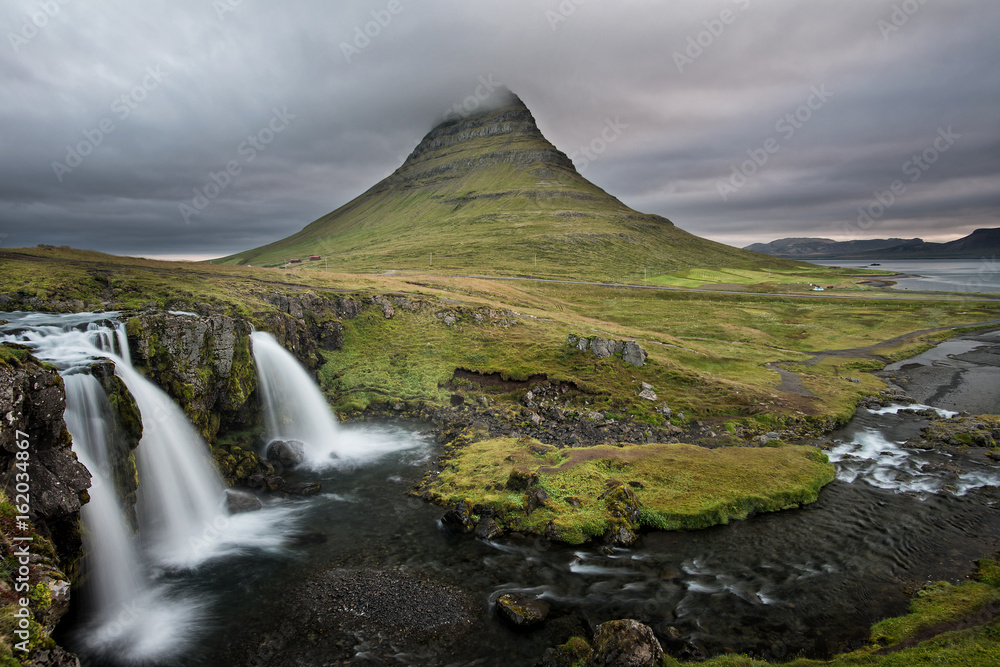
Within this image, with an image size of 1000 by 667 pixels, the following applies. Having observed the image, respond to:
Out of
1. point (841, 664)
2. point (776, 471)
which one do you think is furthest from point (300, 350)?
point (841, 664)

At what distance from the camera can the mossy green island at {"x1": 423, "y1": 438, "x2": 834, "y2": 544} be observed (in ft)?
79.9

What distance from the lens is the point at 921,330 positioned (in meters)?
88.2

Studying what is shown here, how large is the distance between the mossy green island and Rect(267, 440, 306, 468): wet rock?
1134 cm

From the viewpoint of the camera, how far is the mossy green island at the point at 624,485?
2434 cm

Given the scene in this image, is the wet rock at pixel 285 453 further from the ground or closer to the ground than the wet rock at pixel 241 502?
further from the ground

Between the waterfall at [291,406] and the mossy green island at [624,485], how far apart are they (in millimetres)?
12248

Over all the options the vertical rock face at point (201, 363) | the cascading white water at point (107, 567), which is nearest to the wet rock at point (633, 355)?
the vertical rock face at point (201, 363)

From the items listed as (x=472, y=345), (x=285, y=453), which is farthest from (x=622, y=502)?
(x=472, y=345)

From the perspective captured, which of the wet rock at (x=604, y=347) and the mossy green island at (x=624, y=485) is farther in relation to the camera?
the wet rock at (x=604, y=347)

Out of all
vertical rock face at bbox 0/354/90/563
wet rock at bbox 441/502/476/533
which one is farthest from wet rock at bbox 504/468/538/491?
vertical rock face at bbox 0/354/90/563

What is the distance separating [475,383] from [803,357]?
5044cm

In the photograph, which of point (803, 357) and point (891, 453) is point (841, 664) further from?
point (803, 357)

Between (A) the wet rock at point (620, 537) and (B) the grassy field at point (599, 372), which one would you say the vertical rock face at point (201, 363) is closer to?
(B) the grassy field at point (599, 372)

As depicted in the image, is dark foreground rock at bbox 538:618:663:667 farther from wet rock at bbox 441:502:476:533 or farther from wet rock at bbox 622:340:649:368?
wet rock at bbox 622:340:649:368
